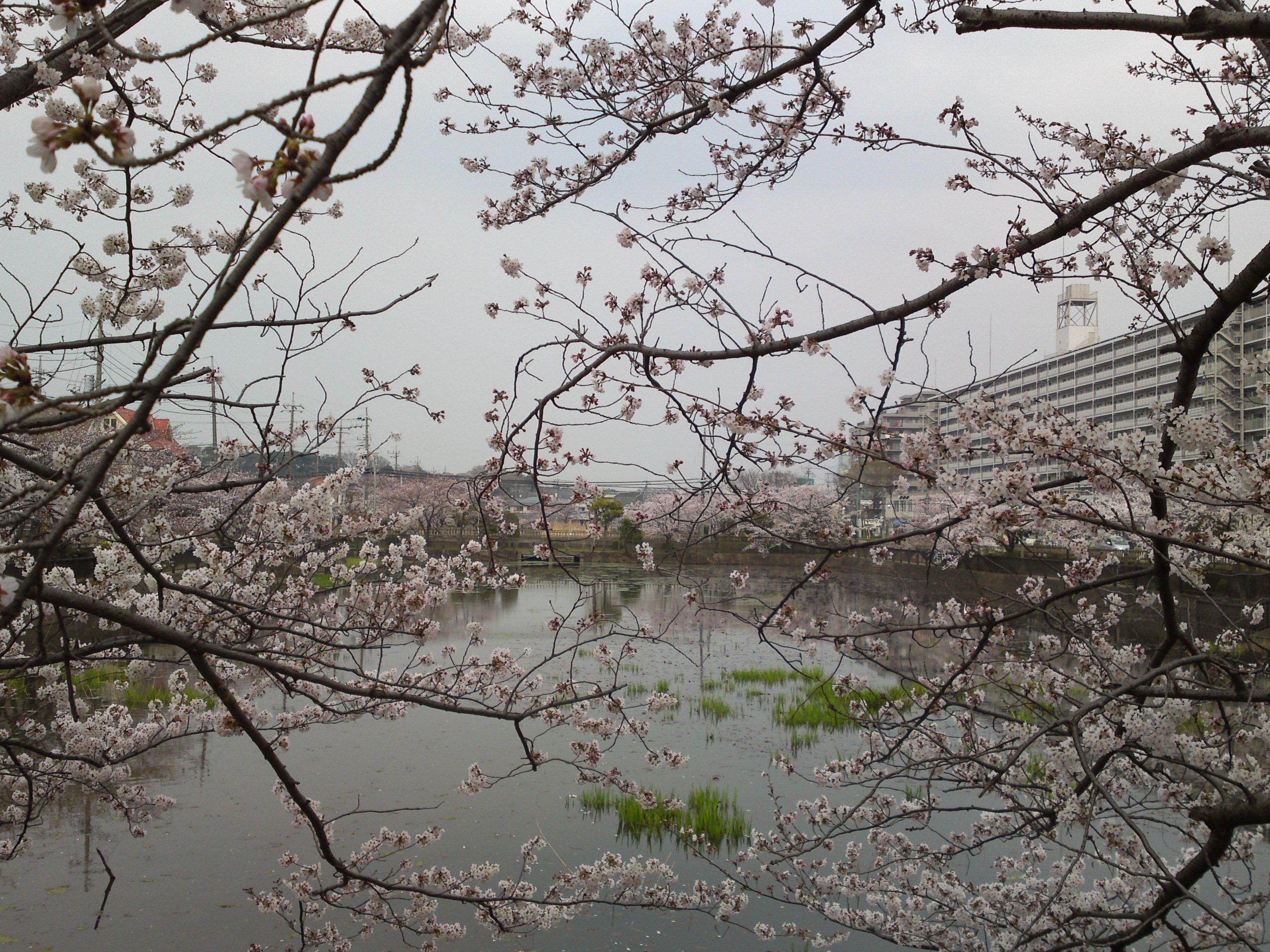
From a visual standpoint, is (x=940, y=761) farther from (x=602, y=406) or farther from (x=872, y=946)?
(x=872, y=946)

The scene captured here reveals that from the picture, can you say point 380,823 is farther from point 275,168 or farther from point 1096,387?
point 1096,387

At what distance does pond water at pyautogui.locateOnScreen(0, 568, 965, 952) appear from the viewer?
14.6 feet

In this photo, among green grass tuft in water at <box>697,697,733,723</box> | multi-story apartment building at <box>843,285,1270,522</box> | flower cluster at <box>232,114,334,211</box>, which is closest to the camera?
flower cluster at <box>232,114,334,211</box>

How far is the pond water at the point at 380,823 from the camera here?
444 cm

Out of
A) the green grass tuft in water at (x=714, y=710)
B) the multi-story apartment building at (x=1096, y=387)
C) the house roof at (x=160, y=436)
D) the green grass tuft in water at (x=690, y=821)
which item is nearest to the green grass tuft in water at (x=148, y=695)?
the house roof at (x=160, y=436)

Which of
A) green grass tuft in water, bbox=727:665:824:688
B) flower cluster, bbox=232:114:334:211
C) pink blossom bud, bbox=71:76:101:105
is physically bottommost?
green grass tuft in water, bbox=727:665:824:688

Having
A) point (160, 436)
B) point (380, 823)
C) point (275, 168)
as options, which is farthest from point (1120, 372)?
point (275, 168)

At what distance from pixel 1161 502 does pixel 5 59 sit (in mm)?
4236

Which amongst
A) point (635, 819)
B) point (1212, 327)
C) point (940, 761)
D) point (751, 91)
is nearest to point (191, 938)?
point (635, 819)

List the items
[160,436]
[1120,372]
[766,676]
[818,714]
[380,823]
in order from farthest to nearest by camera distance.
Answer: [1120,372] → [766,676] → [818,714] → [160,436] → [380,823]

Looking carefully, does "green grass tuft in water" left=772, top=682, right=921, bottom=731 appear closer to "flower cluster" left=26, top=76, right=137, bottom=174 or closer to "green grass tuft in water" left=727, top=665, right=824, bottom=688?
"green grass tuft in water" left=727, top=665, right=824, bottom=688

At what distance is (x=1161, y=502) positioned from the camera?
219cm

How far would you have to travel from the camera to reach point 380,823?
19.4ft

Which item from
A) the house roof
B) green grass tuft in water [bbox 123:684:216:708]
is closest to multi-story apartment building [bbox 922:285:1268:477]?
the house roof
